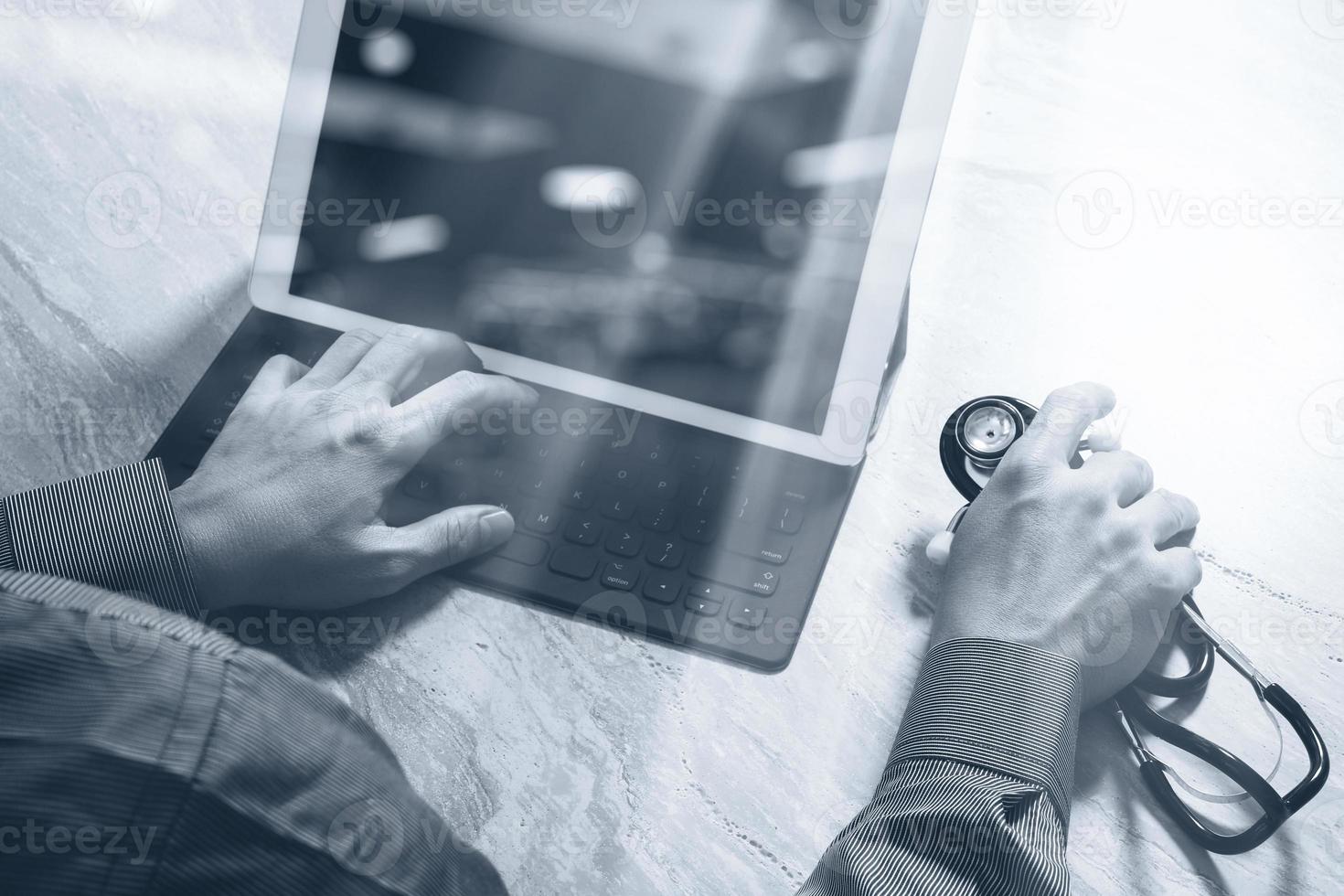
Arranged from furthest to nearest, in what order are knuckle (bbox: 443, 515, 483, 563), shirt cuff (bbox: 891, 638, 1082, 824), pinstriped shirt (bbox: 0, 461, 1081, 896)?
knuckle (bbox: 443, 515, 483, 563)
shirt cuff (bbox: 891, 638, 1082, 824)
pinstriped shirt (bbox: 0, 461, 1081, 896)

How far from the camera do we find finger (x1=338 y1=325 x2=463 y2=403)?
66cm

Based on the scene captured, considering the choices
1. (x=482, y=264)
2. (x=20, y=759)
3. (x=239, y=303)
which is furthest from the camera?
(x=239, y=303)

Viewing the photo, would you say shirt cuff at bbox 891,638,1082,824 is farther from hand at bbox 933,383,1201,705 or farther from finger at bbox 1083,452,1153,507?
finger at bbox 1083,452,1153,507

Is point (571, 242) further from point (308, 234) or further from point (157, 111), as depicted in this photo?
point (157, 111)

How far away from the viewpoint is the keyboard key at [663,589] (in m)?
0.62

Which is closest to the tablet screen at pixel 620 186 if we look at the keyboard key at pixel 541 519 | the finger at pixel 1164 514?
the keyboard key at pixel 541 519

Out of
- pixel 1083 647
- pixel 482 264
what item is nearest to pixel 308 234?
pixel 482 264

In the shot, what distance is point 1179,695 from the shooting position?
1.94 feet

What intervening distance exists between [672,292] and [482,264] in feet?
0.44

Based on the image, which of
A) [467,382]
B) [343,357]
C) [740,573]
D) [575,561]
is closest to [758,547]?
[740,573]

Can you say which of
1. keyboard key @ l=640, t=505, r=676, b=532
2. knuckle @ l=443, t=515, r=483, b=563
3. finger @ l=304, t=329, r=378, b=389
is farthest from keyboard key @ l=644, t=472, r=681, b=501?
finger @ l=304, t=329, r=378, b=389

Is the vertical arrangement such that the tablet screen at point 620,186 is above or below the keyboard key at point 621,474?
above

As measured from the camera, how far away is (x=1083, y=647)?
56 centimetres

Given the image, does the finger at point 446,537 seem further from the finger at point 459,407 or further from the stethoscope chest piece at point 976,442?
the stethoscope chest piece at point 976,442
